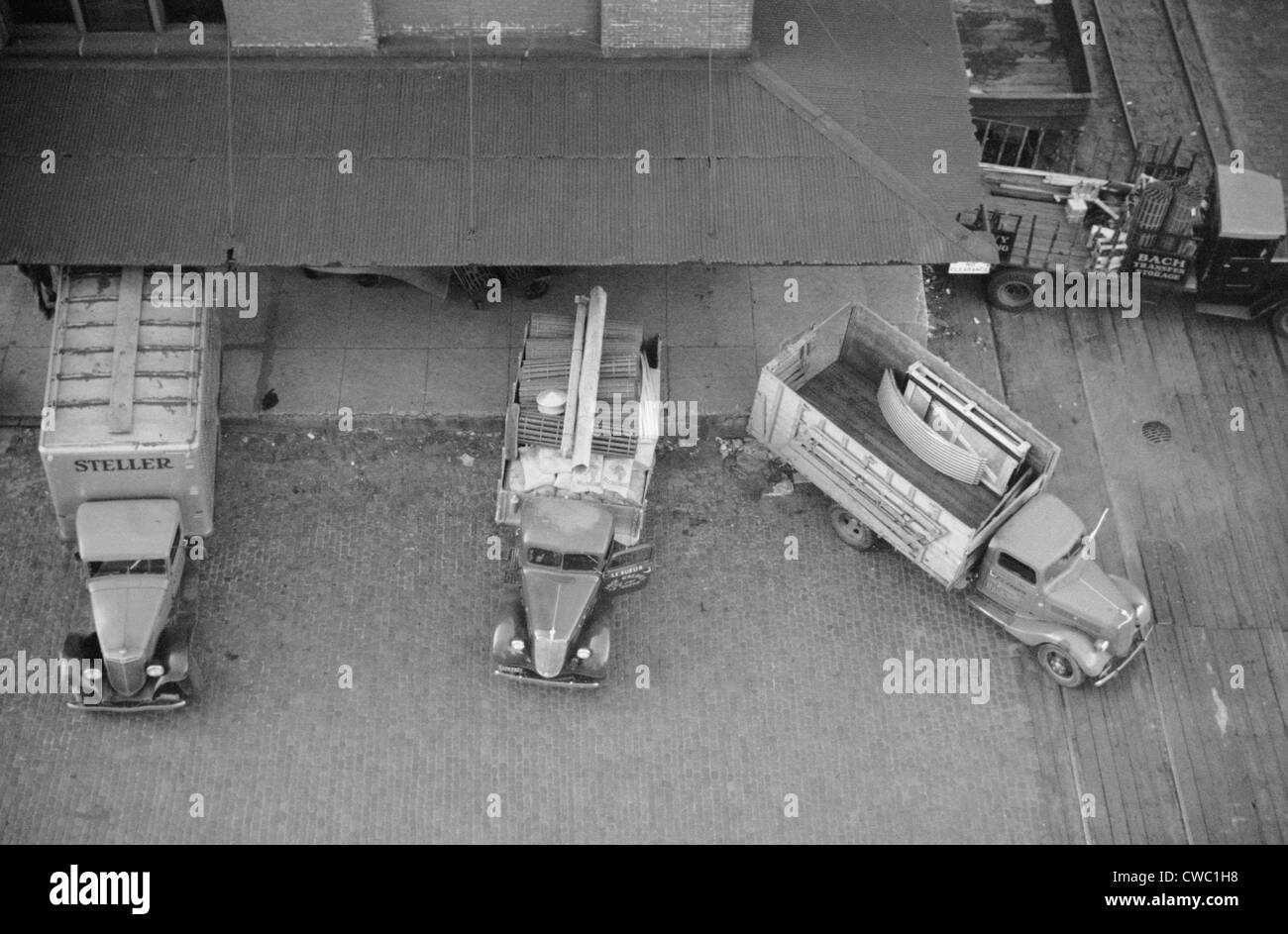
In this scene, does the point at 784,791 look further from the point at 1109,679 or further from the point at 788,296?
the point at 788,296

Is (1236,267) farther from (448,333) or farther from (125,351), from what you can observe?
(125,351)

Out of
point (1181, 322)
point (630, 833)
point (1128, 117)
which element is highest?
→ point (1128, 117)

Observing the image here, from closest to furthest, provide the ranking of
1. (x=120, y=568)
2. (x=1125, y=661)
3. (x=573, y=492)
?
(x=120, y=568) < (x=1125, y=661) < (x=573, y=492)

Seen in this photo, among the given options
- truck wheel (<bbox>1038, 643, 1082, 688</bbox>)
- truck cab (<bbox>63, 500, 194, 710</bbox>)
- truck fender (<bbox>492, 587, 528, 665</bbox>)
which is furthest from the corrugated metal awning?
truck wheel (<bbox>1038, 643, 1082, 688</bbox>)

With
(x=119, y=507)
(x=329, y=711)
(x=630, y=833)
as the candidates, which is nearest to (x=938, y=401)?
(x=630, y=833)

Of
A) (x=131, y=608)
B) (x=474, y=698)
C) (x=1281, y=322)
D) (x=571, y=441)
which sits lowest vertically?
(x=474, y=698)

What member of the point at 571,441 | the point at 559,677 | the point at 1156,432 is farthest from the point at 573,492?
the point at 1156,432
